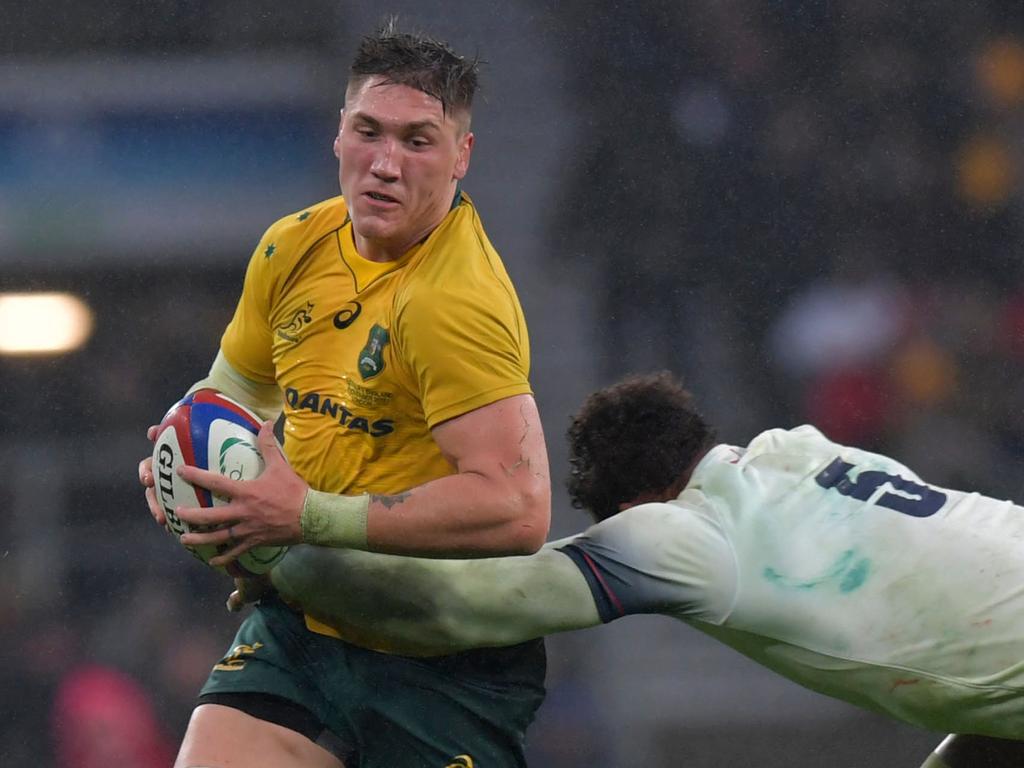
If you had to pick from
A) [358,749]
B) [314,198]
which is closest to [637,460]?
[358,749]

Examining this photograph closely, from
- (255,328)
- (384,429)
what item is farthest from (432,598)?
(255,328)

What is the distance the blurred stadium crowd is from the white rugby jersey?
2.07 meters

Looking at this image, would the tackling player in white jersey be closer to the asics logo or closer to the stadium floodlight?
the asics logo

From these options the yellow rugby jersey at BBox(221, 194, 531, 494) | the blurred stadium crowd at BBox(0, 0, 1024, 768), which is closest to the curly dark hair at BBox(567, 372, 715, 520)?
the yellow rugby jersey at BBox(221, 194, 531, 494)

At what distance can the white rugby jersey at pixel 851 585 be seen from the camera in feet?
7.64

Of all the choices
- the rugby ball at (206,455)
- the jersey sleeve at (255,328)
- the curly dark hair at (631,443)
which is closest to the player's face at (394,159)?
the jersey sleeve at (255,328)

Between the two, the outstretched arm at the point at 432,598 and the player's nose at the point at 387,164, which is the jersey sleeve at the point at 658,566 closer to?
the outstretched arm at the point at 432,598

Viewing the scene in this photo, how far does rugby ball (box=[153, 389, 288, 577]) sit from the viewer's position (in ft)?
6.72

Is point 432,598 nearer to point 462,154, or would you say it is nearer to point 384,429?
point 384,429

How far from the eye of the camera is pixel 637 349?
15.1 feet

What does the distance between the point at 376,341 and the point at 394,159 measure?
0.28 m

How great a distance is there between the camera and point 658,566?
92.5 inches

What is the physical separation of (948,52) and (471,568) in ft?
10.6

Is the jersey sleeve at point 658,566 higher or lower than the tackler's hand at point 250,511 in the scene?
lower
